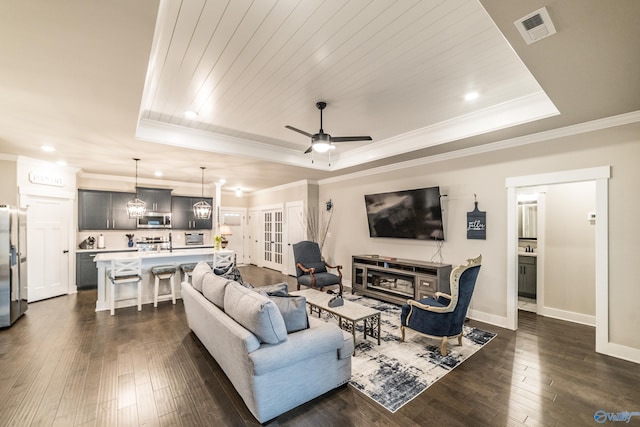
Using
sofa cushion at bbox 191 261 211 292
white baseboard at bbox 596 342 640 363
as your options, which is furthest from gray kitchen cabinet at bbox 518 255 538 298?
sofa cushion at bbox 191 261 211 292

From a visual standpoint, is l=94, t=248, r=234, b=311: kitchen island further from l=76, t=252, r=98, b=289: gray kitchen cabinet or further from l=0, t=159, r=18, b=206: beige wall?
l=0, t=159, r=18, b=206: beige wall

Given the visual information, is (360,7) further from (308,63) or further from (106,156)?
(106,156)

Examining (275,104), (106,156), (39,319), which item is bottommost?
(39,319)

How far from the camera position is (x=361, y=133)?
4.46 meters

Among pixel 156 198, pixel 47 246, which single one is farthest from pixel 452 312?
pixel 156 198

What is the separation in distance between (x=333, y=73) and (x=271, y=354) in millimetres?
2578

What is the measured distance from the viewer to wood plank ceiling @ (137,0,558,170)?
1.98m

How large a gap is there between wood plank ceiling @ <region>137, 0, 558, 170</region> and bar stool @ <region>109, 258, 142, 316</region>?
2251 millimetres

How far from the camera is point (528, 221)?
17.6ft

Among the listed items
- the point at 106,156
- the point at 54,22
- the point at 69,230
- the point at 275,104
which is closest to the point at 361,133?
the point at 275,104

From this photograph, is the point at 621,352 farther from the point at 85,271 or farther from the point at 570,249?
the point at 85,271

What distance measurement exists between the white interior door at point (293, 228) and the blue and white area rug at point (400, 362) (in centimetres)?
401

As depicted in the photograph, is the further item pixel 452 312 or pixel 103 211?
pixel 103 211

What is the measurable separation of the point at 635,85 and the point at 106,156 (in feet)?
23.3
